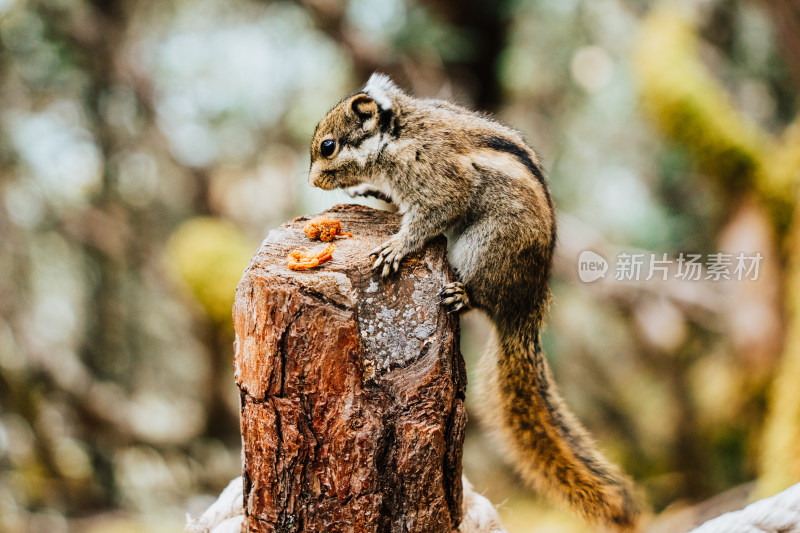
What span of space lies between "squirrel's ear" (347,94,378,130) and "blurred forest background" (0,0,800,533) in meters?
1.42

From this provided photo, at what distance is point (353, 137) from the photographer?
4.44 ft

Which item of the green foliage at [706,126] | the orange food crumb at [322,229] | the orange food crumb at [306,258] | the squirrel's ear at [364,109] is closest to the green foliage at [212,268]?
the squirrel's ear at [364,109]

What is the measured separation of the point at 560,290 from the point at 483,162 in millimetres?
2194

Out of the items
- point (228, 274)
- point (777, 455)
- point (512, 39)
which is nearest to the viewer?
point (777, 455)

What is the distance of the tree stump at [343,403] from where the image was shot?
85cm

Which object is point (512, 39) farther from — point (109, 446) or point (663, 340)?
point (109, 446)

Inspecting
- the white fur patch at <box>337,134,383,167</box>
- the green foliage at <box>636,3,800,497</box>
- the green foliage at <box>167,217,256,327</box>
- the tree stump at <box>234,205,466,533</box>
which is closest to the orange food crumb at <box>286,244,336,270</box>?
the tree stump at <box>234,205,466,533</box>

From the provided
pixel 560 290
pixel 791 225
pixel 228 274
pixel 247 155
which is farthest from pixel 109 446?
pixel 791 225

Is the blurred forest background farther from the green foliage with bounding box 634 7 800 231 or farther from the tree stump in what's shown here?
the tree stump

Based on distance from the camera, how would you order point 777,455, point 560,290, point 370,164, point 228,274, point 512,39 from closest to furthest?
point 370,164 < point 777,455 < point 228,274 < point 512,39 < point 560,290

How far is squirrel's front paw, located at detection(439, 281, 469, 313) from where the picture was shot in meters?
0.99

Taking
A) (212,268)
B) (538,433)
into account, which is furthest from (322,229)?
(212,268)

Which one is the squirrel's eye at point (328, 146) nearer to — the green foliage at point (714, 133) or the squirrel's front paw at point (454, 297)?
the squirrel's front paw at point (454, 297)

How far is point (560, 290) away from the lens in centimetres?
328
